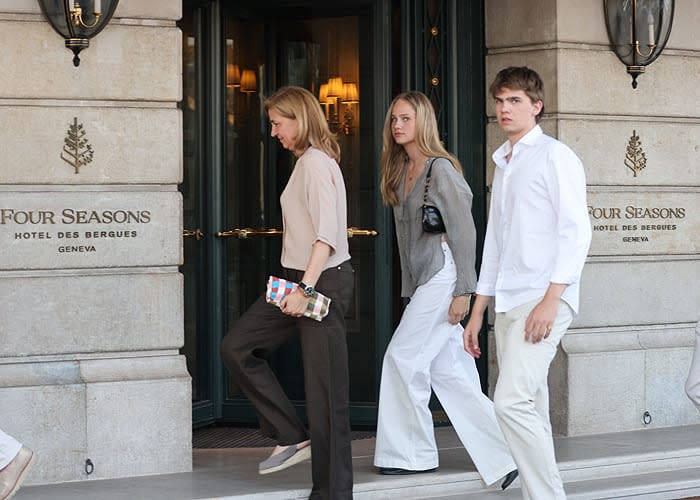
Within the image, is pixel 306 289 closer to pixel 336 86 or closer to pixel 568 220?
pixel 568 220

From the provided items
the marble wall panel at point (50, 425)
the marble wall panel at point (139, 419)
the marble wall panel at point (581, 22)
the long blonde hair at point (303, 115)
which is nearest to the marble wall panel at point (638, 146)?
the marble wall panel at point (581, 22)

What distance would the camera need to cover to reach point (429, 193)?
281 inches

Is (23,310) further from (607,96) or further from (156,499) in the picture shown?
(607,96)

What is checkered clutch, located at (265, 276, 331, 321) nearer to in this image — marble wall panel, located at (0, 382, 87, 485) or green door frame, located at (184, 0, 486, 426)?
marble wall panel, located at (0, 382, 87, 485)

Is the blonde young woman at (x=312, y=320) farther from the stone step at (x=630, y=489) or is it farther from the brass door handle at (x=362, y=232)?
the brass door handle at (x=362, y=232)

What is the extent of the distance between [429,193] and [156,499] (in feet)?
6.59

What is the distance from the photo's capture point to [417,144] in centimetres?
721

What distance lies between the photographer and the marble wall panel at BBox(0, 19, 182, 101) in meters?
7.11

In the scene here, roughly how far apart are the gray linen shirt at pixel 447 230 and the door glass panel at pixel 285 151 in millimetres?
1794

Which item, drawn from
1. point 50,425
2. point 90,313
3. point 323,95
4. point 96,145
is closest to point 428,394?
point 90,313

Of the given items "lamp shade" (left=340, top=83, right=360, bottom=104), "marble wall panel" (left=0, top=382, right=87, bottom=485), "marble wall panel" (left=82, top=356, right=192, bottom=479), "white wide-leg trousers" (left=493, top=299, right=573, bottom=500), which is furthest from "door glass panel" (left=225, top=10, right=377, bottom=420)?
"white wide-leg trousers" (left=493, top=299, right=573, bottom=500)

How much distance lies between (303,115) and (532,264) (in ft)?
4.36

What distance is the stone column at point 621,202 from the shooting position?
8562 millimetres

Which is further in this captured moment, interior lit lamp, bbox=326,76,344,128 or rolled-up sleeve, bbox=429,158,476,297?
interior lit lamp, bbox=326,76,344,128
